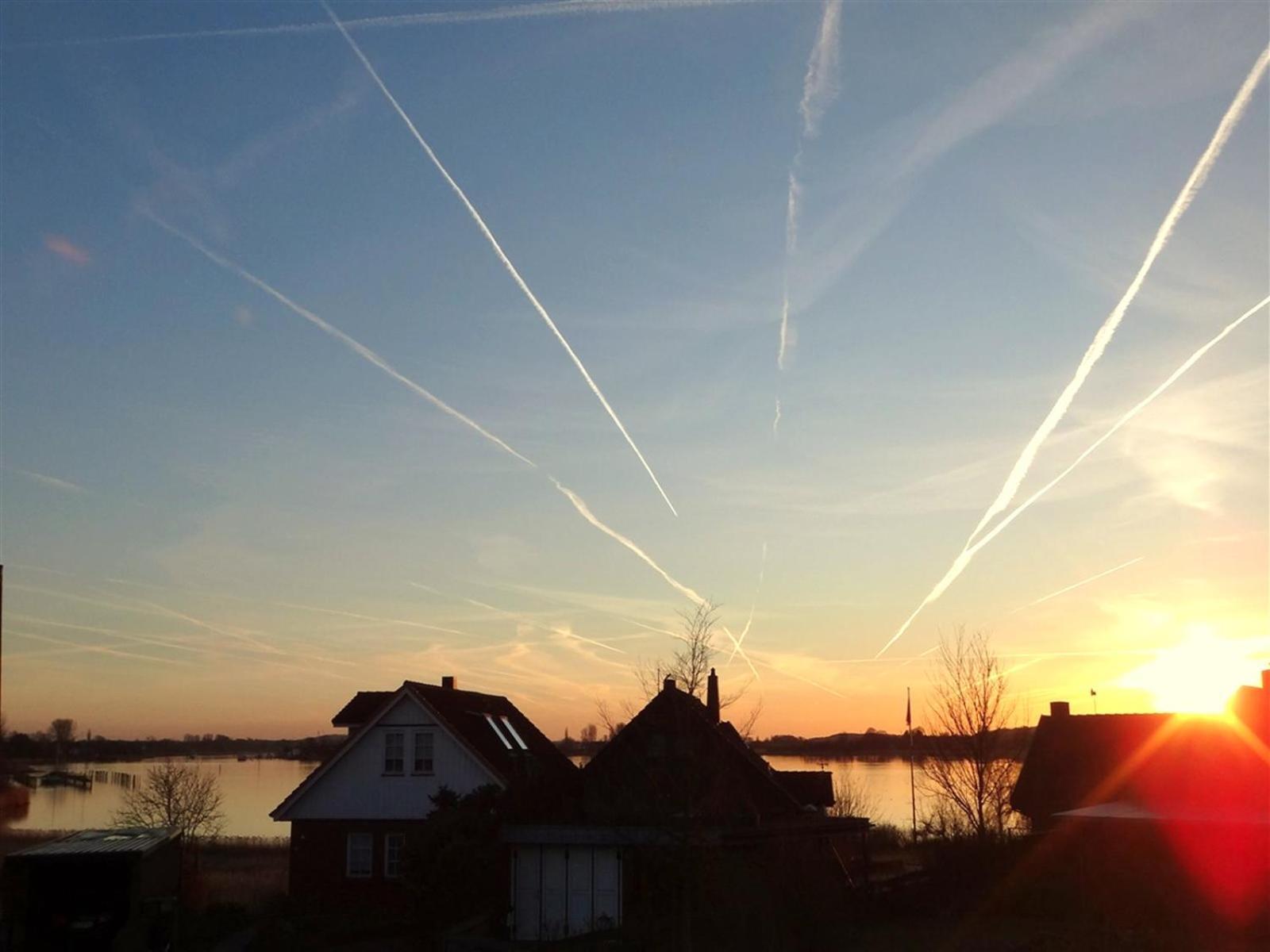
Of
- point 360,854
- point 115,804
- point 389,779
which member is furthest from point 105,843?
point 115,804

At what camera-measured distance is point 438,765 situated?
39.9m

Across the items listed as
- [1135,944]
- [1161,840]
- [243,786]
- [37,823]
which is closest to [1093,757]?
[1161,840]

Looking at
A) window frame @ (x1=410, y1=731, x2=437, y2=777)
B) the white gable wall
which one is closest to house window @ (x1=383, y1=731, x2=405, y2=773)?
the white gable wall

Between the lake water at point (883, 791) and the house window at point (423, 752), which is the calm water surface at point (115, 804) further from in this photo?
the lake water at point (883, 791)

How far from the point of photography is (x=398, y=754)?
A: 132ft

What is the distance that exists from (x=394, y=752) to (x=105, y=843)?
13145 mm

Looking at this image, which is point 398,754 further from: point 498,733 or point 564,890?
point 564,890

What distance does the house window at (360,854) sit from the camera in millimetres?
38938

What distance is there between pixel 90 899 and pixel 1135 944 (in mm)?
23511

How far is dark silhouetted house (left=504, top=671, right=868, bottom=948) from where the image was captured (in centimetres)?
2778

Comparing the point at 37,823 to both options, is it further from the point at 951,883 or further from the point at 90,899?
the point at 951,883

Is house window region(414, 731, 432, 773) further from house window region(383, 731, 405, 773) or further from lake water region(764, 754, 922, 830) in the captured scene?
lake water region(764, 754, 922, 830)

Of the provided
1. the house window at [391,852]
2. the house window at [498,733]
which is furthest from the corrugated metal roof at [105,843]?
the house window at [498,733]

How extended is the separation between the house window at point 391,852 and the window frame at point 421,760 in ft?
6.76
